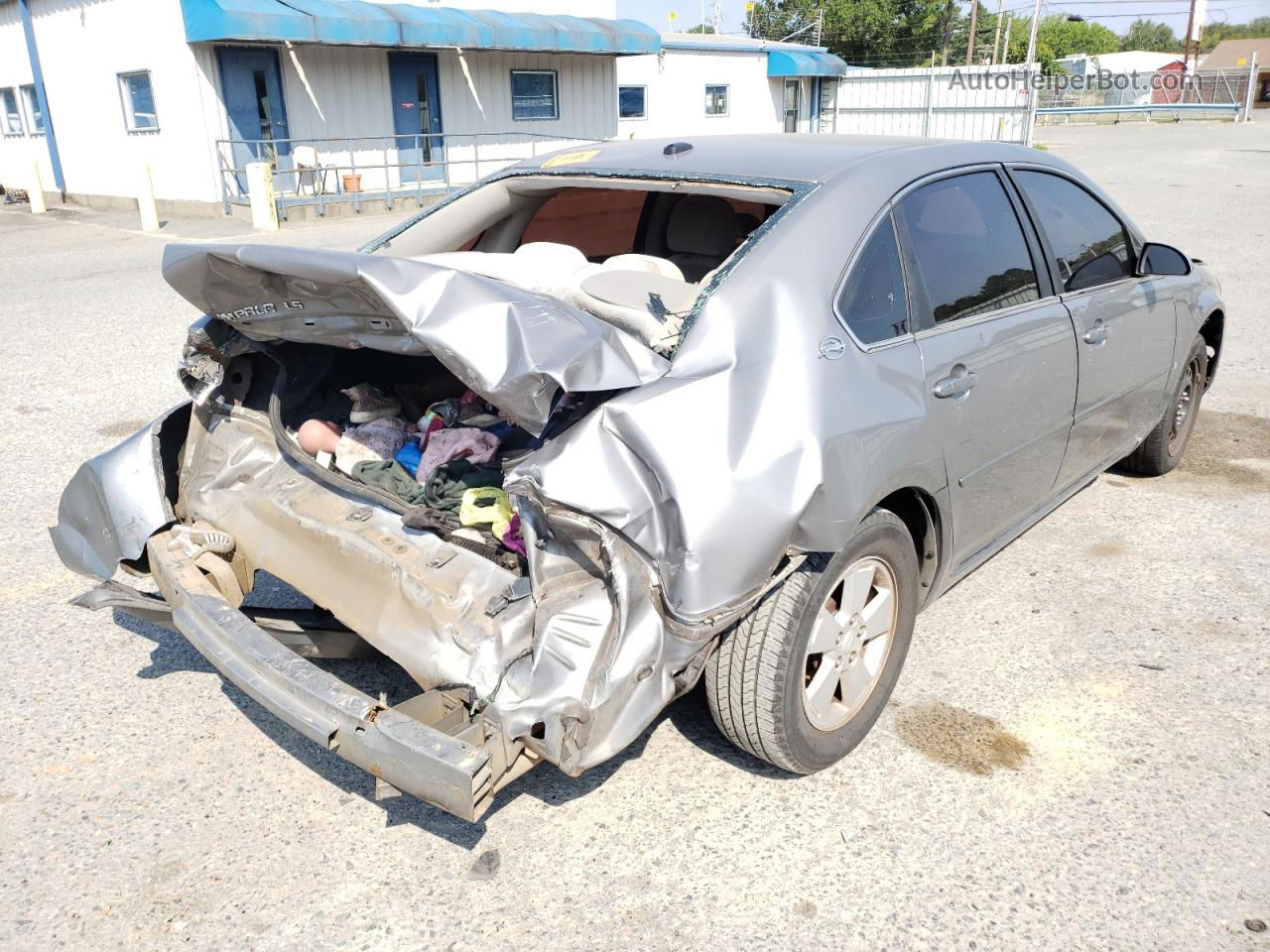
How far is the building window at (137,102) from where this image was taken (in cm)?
1830

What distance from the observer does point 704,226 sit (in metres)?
3.97

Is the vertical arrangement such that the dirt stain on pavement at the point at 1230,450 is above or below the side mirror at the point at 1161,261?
below

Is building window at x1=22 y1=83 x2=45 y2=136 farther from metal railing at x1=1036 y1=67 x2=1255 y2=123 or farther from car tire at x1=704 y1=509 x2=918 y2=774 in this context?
metal railing at x1=1036 y1=67 x2=1255 y2=123

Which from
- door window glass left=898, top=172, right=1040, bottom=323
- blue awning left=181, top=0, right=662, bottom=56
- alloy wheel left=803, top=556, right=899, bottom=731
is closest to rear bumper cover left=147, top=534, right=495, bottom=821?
alloy wheel left=803, top=556, right=899, bottom=731

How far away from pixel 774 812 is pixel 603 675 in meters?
0.84

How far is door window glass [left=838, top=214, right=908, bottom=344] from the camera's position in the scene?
2854mm

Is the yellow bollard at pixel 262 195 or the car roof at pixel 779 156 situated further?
the yellow bollard at pixel 262 195

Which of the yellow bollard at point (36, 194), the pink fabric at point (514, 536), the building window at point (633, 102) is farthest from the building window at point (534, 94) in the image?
the pink fabric at point (514, 536)

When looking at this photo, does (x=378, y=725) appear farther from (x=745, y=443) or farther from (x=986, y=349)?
(x=986, y=349)

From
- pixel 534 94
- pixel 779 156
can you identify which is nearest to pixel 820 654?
pixel 779 156

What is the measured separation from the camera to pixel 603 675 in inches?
94.3

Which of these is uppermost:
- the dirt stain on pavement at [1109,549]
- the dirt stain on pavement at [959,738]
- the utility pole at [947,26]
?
the utility pole at [947,26]

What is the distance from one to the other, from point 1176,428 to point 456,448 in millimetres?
3986

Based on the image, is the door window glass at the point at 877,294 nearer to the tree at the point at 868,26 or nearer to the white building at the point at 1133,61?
the tree at the point at 868,26
